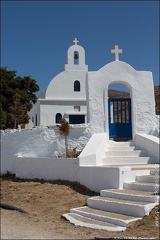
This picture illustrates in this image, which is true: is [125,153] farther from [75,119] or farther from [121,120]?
[75,119]

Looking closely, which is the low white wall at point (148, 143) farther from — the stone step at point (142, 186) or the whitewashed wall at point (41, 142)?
the stone step at point (142, 186)

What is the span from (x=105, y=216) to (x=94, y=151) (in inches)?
179

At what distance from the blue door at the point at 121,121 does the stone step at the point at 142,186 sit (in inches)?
218

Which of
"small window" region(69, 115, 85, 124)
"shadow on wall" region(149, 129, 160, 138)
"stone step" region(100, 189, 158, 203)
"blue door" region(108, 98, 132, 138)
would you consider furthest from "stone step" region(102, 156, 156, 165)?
"small window" region(69, 115, 85, 124)

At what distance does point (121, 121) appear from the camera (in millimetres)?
15203

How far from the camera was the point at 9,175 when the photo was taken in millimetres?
15445

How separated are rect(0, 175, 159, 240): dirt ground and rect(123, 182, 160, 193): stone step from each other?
4.01 feet

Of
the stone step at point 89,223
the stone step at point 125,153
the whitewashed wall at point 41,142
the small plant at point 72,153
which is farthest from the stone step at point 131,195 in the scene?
the whitewashed wall at point 41,142

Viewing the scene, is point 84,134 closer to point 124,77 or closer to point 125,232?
point 124,77

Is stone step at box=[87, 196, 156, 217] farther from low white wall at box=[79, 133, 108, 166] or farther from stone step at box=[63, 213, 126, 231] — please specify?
low white wall at box=[79, 133, 108, 166]

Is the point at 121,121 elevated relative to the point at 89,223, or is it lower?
elevated

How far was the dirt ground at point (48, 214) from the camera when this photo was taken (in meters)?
7.12

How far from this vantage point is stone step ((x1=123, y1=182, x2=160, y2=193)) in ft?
28.7

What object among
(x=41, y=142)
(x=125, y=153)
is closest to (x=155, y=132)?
(x=125, y=153)
